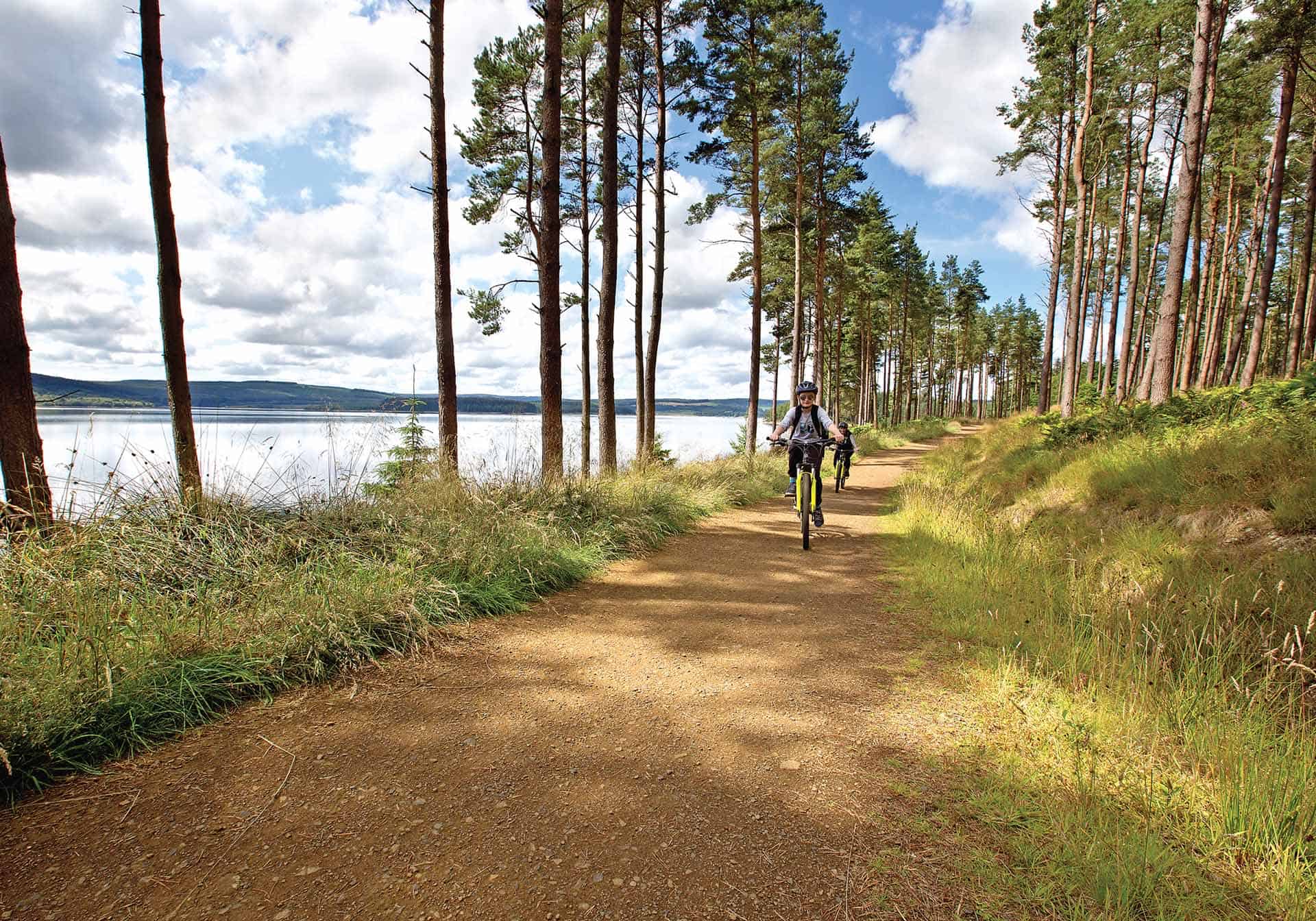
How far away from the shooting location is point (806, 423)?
8.09 m

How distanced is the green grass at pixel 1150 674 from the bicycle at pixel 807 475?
1253 millimetres

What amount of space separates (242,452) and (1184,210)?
53.5 ft

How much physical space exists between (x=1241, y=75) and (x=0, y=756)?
28.4m

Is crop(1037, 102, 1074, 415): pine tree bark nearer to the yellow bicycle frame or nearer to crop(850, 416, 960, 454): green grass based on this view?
crop(850, 416, 960, 454): green grass

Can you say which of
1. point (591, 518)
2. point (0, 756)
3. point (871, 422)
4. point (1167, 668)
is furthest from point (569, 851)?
point (871, 422)

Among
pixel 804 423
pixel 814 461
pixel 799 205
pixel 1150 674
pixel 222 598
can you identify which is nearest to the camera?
pixel 1150 674

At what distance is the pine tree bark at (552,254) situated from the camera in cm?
835

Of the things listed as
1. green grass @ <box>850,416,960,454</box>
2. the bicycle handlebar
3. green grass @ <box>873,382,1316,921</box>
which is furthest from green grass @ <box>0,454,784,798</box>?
green grass @ <box>850,416,960,454</box>

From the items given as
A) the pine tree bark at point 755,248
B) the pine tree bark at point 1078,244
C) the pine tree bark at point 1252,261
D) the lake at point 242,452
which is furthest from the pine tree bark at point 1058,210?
the lake at point 242,452

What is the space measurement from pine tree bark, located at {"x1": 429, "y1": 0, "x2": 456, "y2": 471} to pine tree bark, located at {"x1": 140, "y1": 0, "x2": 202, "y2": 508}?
3.22 meters

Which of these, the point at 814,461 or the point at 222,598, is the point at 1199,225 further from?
the point at 222,598

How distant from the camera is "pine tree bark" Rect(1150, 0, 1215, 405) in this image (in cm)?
1047

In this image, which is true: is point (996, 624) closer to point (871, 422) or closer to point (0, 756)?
point (0, 756)

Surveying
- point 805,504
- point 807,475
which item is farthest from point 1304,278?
point 805,504
